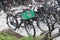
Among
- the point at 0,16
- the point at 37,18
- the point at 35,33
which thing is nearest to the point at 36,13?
the point at 37,18

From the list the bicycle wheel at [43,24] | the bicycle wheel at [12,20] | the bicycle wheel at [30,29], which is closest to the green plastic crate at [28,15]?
the bicycle wheel at [30,29]

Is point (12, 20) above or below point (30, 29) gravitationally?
above

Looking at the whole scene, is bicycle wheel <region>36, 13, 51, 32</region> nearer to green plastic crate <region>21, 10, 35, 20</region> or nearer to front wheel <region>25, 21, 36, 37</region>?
front wheel <region>25, 21, 36, 37</region>

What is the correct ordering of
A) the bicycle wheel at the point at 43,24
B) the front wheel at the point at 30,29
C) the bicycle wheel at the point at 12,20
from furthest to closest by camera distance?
the bicycle wheel at the point at 12,20, the bicycle wheel at the point at 43,24, the front wheel at the point at 30,29

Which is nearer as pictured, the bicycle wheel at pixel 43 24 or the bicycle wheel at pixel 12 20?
the bicycle wheel at pixel 43 24

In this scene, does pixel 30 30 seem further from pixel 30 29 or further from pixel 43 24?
pixel 43 24

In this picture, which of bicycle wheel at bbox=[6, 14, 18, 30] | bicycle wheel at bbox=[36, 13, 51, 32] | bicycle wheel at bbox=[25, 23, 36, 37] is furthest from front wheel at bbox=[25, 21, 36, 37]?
bicycle wheel at bbox=[6, 14, 18, 30]

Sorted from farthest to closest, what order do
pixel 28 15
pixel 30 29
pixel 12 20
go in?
pixel 12 20 < pixel 30 29 < pixel 28 15

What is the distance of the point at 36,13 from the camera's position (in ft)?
30.3

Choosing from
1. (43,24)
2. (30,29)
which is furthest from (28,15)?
(43,24)

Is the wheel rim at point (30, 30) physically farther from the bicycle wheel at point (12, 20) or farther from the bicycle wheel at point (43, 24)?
the bicycle wheel at point (12, 20)

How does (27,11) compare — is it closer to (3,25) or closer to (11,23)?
(11,23)

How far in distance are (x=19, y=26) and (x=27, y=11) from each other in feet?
3.80

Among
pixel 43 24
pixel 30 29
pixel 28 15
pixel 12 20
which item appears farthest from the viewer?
pixel 43 24
